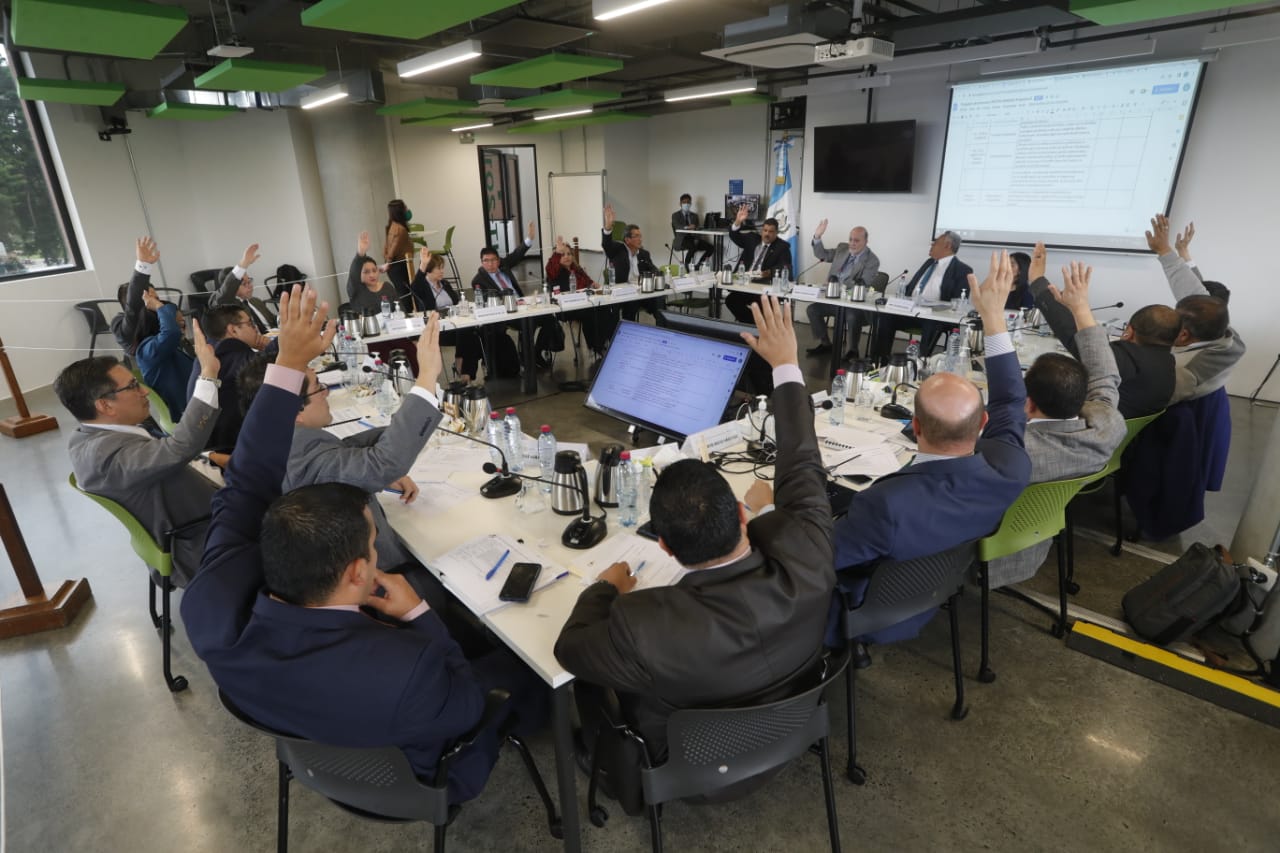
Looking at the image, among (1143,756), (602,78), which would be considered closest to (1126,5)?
(1143,756)

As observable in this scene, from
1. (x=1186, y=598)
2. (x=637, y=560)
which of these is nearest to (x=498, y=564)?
(x=637, y=560)

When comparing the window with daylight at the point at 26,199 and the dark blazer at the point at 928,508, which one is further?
the window with daylight at the point at 26,199

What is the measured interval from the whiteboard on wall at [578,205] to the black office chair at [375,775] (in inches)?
455

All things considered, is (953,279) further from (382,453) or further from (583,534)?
(382,453)

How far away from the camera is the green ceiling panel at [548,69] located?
5.75 m

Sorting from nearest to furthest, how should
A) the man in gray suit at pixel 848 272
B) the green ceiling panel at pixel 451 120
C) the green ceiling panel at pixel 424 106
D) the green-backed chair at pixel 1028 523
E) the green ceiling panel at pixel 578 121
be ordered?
1. the green-backed chair at pixel 1028 523
2. the man in gray suit at pixel 848 272
3. the green ceiling panel at pixel 424 106
4. the green ceiling panel at pixel 578 121
5. the green ceiling panel at pixel 451 120

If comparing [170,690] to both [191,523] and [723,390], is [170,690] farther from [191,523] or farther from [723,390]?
[723,390]

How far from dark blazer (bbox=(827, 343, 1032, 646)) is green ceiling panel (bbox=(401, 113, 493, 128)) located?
34.2ft

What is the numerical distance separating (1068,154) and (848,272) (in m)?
2.31

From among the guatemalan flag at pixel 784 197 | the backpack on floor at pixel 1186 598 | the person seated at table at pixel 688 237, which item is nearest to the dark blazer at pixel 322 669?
the backpack on floor at pixel 1186 598

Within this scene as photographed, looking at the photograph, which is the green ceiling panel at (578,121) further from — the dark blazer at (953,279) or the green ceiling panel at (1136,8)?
the green ceiling panel at (1136,8)

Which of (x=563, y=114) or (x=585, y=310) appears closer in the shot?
(x=585, y=310)

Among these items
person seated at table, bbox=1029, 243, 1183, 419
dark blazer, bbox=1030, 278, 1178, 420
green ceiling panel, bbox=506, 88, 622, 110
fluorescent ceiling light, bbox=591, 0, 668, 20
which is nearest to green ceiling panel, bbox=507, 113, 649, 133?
green ceiling panel, bbox=506, 88, 622, 110

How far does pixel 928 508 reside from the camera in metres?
2.07
